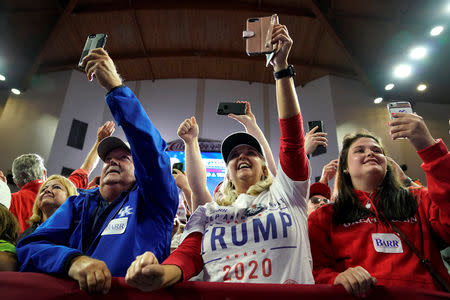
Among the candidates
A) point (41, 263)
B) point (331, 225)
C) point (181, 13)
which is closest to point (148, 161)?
point (41, 263)

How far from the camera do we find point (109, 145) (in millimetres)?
1427

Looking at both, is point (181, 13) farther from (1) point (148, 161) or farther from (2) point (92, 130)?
(1) point (148, 161)

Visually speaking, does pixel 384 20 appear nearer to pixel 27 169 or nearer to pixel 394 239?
pixel 394 239

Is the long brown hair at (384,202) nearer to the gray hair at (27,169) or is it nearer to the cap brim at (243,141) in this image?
the cap brim at (243,141)

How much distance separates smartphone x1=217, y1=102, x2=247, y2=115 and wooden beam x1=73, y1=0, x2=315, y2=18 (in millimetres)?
5609

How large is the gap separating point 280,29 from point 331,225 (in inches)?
35.6

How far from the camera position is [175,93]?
8.60 metres

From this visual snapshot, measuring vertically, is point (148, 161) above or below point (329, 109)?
below

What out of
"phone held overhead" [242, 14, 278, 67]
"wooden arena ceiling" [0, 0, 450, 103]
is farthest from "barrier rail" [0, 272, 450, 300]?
"wooden arena ceiling" [0, 0, 450, 103]

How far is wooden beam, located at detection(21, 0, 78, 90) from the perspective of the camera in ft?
21.3

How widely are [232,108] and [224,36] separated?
6.21m

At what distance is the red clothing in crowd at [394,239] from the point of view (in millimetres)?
1000

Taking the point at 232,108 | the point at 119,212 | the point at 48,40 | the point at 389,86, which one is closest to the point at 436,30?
the point at 389,86

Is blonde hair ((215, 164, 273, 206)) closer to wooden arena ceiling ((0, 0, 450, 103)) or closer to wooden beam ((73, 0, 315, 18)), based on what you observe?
wooden arena ceiling ((0, 0, 450, 103))
